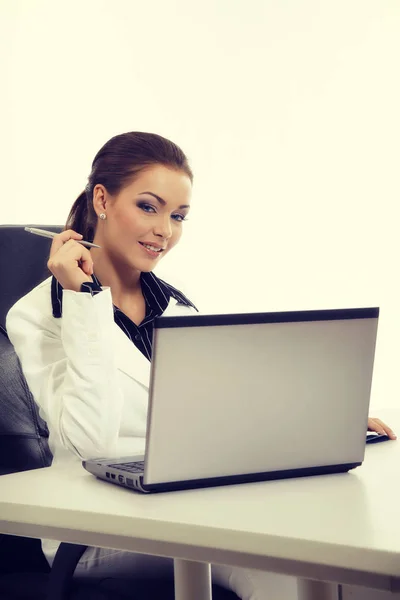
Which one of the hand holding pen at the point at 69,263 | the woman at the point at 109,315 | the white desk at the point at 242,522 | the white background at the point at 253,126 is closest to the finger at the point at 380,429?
the woman at the point at 109,315

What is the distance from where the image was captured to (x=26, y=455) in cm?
162

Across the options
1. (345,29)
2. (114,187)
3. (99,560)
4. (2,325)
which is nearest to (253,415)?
(99,560)

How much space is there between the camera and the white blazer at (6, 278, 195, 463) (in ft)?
4.75

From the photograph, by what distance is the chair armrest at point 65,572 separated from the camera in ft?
3.80

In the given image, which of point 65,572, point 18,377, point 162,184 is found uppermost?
point 162,184

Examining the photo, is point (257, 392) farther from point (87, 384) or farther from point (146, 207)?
point (146, 207)

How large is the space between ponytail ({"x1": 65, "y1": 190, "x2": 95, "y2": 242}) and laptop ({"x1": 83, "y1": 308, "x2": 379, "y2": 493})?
0.94 metres

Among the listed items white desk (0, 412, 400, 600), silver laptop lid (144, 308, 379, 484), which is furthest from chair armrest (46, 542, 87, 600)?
silver laptop lid (144, 308, 379, 484)

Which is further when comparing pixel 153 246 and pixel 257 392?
pixel 153 246

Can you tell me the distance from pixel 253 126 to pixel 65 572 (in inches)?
93.5

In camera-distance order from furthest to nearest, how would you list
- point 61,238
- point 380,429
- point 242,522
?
1. point 61,238
2. point 380,429
3. point 242,522

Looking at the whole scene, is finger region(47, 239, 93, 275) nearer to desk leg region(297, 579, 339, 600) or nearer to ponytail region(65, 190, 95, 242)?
ponytail region(65, 190, 95, 242)

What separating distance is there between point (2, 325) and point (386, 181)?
1.94 m

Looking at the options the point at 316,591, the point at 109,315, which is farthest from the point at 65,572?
the point at 109,315
